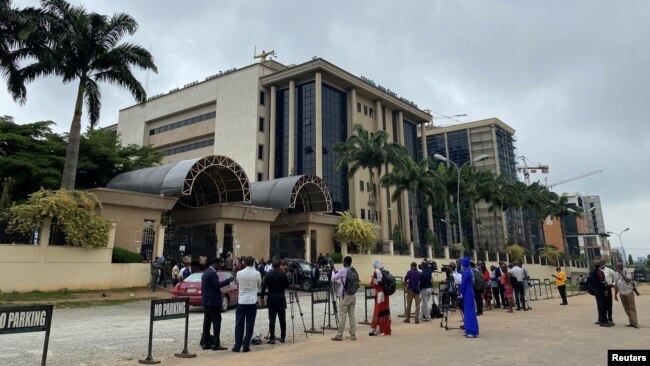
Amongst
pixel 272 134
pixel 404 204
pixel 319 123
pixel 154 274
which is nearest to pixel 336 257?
pixel 154 274

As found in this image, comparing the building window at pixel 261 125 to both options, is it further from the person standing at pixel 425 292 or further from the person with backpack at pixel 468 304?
the person with backpack at pixel 468 304

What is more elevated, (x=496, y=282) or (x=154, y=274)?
(x=154, y=274)

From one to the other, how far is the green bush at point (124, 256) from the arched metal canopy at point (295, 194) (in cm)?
1154

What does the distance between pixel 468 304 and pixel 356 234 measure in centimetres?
2380

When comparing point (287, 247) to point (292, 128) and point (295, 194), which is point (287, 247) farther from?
point (292, 128)

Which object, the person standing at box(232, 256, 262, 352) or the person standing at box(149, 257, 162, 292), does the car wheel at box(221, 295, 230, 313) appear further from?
the person standing at box(149, 257, 162, 292)

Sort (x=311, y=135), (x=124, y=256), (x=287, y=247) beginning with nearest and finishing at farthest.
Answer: (x=124, y=256), (x=287, y=247), (x=311, y=135)

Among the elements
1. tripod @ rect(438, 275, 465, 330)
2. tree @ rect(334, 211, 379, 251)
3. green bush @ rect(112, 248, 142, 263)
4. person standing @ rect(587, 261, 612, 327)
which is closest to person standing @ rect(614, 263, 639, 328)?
person standing @ rect(587, 261, 612, 327)

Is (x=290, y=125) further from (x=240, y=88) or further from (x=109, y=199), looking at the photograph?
(x=109, y=199)

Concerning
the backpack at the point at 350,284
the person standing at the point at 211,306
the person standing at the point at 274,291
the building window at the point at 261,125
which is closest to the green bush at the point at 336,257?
the backpack at the point at 350,284

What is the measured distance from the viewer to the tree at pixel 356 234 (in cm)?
3416

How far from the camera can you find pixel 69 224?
64.8 feet

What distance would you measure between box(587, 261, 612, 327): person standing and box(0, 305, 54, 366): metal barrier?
12.6m

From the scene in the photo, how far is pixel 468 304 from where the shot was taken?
34.2ft
